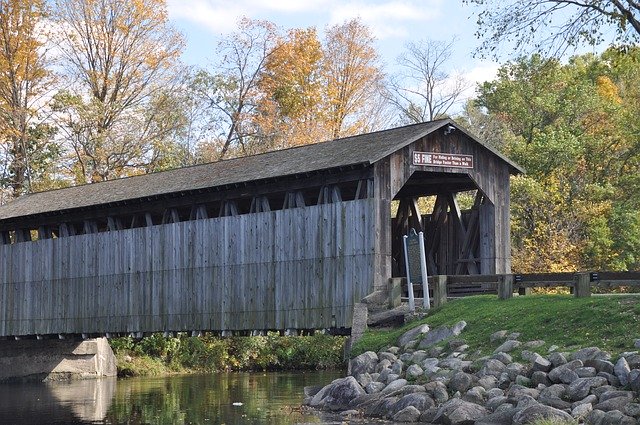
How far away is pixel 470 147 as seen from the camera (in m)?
25.0

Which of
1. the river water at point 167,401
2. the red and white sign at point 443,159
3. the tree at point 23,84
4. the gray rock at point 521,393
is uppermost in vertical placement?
the tree at point 23,84

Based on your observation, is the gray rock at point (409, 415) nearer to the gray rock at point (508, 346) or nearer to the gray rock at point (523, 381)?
the gray rock at point (523, 381)

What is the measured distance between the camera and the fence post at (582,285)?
19.2m

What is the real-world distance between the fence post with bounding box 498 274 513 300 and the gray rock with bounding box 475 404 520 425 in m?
5.26

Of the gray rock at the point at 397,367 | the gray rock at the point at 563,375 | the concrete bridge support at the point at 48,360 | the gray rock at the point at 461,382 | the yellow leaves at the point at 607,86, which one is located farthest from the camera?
the yellow leaves at the point at 607,86

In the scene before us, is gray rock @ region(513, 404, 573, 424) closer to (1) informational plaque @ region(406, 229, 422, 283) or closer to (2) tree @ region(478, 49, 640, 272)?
(1) informational plaque @ region(406, 229, 422, 283)

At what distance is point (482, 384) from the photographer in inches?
673

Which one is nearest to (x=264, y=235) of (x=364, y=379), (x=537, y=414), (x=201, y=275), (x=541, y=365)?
(x=201, y=275)

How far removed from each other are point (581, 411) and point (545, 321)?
3827 mm

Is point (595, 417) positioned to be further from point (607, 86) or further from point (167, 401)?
point (607, 86)

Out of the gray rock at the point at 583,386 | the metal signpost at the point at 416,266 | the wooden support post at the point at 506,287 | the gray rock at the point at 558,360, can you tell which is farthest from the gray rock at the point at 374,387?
the gray rock at the point at 583,386

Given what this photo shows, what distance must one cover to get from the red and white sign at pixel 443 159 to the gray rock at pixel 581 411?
9.71 metres

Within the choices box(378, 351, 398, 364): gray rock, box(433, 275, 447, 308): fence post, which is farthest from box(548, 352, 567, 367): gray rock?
box(433, 275, 447, 308): fence post

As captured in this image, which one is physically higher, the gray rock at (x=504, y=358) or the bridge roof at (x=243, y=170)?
the bridge roof at (x=243, y=170)
